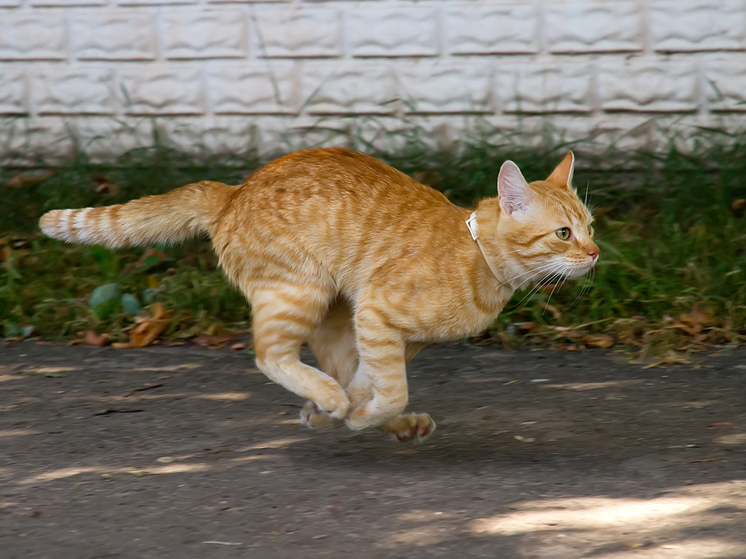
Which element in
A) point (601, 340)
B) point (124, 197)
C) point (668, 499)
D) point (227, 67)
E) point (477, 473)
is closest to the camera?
point (668, 499)

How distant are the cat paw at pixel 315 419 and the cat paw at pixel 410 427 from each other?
0.23 metres

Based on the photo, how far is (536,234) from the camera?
3.58m

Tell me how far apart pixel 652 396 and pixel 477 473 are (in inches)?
52.4

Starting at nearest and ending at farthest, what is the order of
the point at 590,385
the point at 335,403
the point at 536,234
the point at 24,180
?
the point at 536,234 < the point at 335,403 < the point at 590,385 < the point at 24,180

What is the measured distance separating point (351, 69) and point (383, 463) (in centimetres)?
406

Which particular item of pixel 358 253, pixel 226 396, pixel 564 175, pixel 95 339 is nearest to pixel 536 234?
pixel 564 175

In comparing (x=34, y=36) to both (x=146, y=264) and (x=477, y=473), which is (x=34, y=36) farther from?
(x=477, y=473)

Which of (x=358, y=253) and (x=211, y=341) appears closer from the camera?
(x=358, y=253)

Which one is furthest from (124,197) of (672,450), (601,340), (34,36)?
(672,450)

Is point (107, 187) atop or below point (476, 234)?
below

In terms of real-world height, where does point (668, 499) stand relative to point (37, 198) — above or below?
below

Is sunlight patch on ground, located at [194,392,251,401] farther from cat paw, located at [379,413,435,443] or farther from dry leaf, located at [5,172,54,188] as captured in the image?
dry leaf, located at [5,172,54,188]

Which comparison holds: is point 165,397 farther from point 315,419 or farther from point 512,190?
point 512,190

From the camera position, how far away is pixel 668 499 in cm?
315
